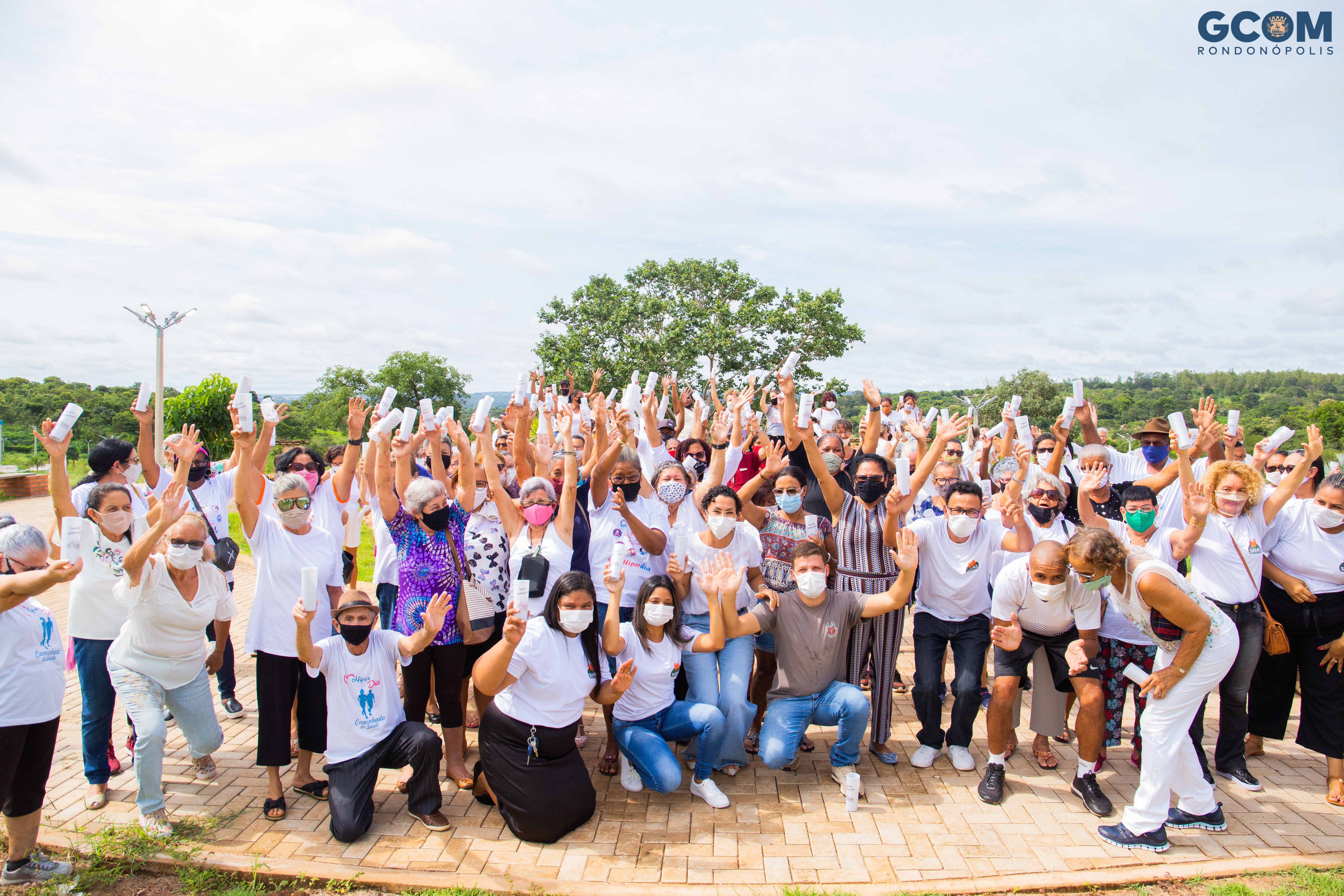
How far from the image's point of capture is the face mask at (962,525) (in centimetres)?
522

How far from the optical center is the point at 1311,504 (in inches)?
204

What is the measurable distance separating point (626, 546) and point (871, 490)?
1888mm

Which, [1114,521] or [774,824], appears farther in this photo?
[1114,521]

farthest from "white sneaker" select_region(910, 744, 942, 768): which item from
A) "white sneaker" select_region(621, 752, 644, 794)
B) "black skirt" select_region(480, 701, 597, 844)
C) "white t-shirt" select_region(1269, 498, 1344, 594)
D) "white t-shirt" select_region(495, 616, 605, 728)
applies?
"white t-shirt" select_region(1269, 498, 1344, 594)

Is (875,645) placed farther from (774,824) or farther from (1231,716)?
(1231,716)

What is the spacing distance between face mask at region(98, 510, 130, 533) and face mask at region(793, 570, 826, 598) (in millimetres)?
4179

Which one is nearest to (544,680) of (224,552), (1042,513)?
(224,552)

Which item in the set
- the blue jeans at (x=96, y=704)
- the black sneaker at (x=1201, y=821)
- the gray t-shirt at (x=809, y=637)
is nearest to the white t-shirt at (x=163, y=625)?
the blue jeans at (x=96, y=704)

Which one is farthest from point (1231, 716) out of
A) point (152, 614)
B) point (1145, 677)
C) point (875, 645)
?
point (152, 614)

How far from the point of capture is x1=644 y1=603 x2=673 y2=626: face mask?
4.80 meters

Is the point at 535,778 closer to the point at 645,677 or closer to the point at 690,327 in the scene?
the point at 645,677

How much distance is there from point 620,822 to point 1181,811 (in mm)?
3379

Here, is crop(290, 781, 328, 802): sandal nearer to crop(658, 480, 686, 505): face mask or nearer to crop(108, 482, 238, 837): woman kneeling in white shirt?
crop(108, 482, 238, 837): woman kneeling in white shirt

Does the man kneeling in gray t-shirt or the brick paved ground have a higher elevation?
the man kneeling in gray t-shirt
